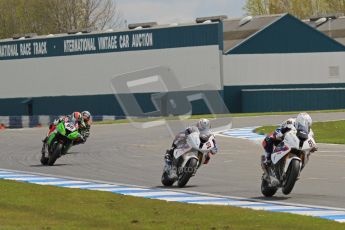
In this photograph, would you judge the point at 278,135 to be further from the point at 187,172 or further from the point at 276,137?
the point at 187,172

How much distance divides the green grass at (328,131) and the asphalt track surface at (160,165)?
2334 mm

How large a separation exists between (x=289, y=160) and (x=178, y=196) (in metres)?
2.28

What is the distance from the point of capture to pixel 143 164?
27.1 m

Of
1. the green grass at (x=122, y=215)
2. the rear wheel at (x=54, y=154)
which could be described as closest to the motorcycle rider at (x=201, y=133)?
the green grass at (x=122, y=215)

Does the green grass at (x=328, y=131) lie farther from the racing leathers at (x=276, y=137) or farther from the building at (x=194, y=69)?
the building at (x=194, y=69)

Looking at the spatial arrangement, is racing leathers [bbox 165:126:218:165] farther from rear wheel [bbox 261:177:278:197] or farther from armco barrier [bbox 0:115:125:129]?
armco barrier [bbox 0:115:125:129]

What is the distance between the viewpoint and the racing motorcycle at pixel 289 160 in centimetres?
1694

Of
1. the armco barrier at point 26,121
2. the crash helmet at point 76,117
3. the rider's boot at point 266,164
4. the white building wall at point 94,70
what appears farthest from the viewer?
the white building wall at point 94,70

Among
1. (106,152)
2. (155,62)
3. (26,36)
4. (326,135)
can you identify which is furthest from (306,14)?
(106,152)

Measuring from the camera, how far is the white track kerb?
15398 mm

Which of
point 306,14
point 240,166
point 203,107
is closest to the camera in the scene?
point 240,166

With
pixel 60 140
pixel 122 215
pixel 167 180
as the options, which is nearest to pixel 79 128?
pixel 60 140

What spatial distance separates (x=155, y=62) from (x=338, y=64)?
12.0 m

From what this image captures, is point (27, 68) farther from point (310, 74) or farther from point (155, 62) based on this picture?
point (310, 74)
